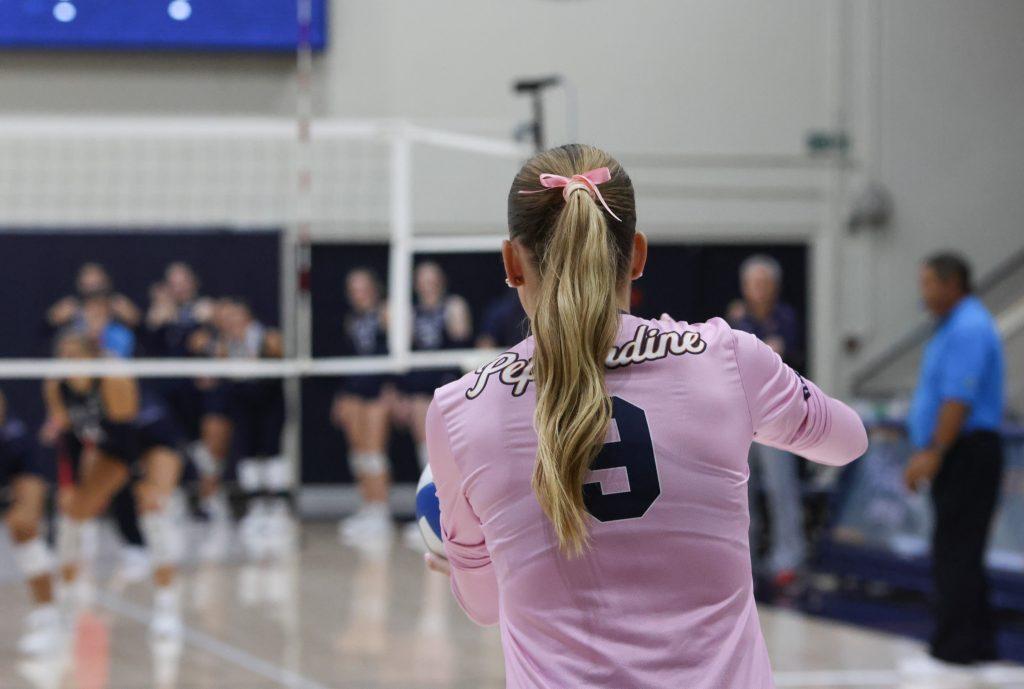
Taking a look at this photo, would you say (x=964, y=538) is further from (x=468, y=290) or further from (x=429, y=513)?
(x=468, y=290)

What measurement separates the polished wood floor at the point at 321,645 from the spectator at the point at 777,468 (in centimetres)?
59

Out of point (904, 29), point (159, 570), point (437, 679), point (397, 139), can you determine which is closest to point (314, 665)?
point (437, 679)

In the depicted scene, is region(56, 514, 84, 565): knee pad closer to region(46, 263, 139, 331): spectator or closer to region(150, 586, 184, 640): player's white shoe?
region(46, 263, 139, 331): spectator

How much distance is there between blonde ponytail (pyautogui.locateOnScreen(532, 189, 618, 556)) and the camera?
1.32 meters

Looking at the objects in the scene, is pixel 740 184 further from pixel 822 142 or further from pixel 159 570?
pixel 159 570

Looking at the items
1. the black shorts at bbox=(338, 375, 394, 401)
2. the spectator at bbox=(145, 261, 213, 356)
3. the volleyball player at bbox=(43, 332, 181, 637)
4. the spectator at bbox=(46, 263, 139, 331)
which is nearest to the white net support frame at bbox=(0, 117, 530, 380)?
the black shorts at bbox=(338, 375, 394, 401)

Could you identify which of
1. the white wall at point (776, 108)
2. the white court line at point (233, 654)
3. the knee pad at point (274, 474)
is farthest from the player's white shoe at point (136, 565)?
the white wall at point (776, 108)

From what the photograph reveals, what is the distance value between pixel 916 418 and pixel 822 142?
575cm

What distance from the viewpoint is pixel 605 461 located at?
135cm

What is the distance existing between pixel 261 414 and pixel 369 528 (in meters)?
1.17

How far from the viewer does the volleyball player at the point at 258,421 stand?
9398 mm

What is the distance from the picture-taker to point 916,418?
529cm

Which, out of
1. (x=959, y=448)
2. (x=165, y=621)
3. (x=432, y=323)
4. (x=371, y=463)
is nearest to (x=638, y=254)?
(x=959, y=448)

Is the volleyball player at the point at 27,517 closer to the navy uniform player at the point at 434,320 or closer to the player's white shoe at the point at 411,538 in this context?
the player's white shoe at the point at 411,538
